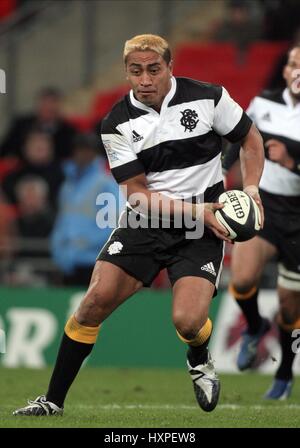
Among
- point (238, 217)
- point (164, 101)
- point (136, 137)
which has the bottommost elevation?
point (238, 217)

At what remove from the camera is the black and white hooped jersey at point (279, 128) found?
994 centimetres

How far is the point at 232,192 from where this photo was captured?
25.7ft

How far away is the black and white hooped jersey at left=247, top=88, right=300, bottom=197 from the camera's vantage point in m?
9.94

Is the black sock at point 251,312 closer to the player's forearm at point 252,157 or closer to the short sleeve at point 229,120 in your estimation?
the player's forearm at point 252,157

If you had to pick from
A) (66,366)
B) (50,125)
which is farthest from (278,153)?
(50,125)

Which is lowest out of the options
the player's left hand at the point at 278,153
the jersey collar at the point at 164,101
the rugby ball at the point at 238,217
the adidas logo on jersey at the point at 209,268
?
the adidas logo on jersey at the point at 209,268

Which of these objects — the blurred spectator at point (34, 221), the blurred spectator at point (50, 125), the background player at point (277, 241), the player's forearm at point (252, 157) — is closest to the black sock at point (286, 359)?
the background player at point (277, 241)

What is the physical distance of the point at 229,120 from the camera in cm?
802

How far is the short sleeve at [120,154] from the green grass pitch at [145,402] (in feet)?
5.09

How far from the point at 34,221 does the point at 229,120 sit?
23.4 ft

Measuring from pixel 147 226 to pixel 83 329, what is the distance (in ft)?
2.55

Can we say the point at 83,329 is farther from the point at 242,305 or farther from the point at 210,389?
the point at 242,305

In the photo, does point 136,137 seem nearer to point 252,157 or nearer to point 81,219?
point 252,157
